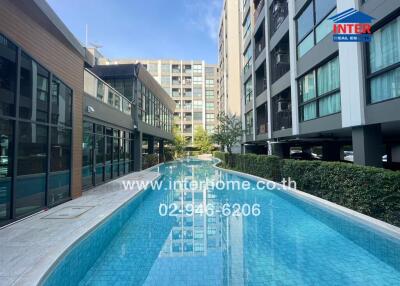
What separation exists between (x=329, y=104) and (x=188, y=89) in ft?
197

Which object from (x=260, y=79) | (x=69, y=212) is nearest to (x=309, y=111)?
(x=260, y=79)

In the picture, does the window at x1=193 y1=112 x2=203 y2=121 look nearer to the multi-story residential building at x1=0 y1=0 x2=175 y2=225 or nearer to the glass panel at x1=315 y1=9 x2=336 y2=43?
the multi-story residential building at x1=0 y1=0 x2=175 y2=225

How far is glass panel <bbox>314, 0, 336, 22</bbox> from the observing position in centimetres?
1042

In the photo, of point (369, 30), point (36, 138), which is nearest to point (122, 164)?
point (36, 138)

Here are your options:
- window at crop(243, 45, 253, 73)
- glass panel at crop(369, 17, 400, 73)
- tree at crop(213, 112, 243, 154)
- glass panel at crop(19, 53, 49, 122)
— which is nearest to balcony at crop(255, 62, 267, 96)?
window at crop(243, 45, 253, 73)

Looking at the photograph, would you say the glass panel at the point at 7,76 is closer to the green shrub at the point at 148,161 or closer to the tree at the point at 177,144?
the green shrub at the point at 148,161

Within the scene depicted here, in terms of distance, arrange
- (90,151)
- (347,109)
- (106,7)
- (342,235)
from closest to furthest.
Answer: (342,235) < (347,109) < (90,151) < (106,7)

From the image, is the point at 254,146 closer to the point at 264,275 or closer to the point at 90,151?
the point at 90,151

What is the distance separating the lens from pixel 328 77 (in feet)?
35.7

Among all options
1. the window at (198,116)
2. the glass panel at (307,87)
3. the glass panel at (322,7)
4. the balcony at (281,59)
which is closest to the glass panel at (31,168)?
the glass panel at (307,87)

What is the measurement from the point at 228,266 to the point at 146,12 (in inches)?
790

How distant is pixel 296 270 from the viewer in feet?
15.6

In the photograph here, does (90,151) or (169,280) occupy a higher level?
(90,151)

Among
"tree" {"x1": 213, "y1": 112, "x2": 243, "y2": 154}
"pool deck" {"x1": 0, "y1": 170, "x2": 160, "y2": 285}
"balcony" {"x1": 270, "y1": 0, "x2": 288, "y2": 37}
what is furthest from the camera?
"tree" {"x1": 213, "y1": 112, "x2": 243, "y2": 154}
